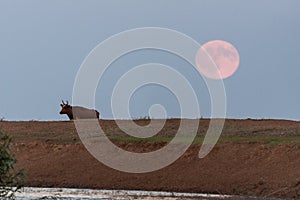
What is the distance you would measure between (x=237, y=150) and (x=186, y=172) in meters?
3.90

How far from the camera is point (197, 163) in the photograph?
47562 mm

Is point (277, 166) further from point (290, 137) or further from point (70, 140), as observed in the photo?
point (70, 140)

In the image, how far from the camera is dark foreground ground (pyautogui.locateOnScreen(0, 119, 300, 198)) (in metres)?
42.5

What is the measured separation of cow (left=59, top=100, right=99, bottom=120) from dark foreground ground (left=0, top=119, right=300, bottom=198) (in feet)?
36.1

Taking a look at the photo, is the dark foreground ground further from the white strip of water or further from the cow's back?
the cow's back

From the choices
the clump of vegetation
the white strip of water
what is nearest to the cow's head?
the white strip of water

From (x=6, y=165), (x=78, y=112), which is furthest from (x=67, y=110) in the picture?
(x=6, y=165)

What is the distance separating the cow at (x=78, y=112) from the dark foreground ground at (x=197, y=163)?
11.0 m

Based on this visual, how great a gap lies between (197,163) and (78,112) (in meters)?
25.2

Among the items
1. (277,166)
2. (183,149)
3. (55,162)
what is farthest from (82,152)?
(277,166)

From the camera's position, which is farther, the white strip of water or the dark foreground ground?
the dark foreground ground

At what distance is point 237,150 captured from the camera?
48.0m

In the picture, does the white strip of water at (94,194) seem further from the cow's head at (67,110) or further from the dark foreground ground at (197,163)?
the cow's head at (67,110)

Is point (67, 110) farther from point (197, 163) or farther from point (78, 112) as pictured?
point (197, 163)
